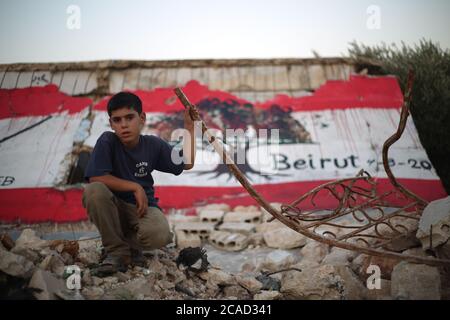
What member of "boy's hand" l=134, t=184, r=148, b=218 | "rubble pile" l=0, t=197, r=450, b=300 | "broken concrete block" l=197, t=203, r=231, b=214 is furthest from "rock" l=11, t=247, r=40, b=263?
"broken concrete block" l=197, t=203, r=231, b=214

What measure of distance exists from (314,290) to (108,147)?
1535 millimetres

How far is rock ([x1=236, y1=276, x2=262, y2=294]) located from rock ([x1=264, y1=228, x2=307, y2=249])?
38.4 inches

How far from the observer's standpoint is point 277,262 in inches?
105

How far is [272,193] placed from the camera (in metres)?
4.38

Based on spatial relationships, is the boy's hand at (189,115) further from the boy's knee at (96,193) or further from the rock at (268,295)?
the rock at (268,295)

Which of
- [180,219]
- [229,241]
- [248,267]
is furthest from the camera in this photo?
[180,219]

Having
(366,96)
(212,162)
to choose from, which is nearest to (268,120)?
(212,162)

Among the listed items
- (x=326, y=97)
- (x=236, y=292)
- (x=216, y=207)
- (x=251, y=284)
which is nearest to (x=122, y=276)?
(x=236, y=292)

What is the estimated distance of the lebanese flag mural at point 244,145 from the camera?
427 centimetres

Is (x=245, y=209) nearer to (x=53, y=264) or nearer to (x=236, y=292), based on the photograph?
(x=236, y=292)

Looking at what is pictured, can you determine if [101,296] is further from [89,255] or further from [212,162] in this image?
[212,162]

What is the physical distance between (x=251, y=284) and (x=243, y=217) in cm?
173

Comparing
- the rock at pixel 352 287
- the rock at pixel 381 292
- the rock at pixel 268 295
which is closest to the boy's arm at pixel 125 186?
the rock at pixel 268 295

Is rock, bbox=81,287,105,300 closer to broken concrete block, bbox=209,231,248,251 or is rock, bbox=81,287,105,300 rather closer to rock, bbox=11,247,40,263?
rock, bbox=11,247,40,263
